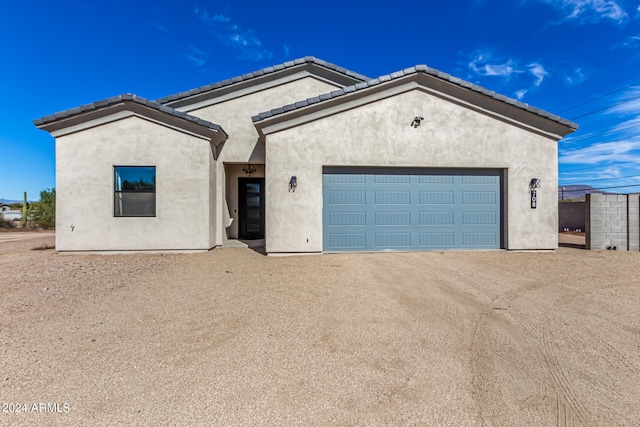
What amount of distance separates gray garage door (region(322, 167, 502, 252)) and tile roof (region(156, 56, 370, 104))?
15.3 ft

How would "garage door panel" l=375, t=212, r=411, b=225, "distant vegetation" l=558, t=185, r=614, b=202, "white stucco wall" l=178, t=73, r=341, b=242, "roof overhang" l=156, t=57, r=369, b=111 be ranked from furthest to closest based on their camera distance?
"distant vegetation" l=558, t=185, r=614, b=202 < "roof overhang" l=156, t=57, r=369, b=111 < "white stucco wall" l=178, t=73, r=341, b=242 < "garage door panel" l=375, t=212, r=411, b=225

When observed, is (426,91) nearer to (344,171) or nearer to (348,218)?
(344,171)

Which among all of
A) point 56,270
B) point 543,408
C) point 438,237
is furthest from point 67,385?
point 438,237

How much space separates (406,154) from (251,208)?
6.45 metres

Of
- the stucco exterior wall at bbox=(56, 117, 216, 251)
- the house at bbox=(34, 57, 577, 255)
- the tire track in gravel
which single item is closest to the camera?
the tire track in gravel

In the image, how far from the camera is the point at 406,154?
8.63 meters

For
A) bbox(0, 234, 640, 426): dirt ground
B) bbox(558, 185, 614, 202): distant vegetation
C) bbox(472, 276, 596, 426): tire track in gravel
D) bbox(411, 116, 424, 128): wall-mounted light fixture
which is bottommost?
bbox(472, 276, 596, 426): tire track in gravel

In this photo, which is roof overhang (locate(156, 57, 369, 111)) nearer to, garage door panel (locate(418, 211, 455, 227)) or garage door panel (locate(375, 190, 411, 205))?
garage door panel (locate(375, 190, 411, 205))

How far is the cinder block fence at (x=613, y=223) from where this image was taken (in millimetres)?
9531

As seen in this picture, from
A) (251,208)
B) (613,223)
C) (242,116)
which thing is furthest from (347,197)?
(613,223)

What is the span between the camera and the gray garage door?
856cm

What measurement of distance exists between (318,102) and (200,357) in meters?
7.13

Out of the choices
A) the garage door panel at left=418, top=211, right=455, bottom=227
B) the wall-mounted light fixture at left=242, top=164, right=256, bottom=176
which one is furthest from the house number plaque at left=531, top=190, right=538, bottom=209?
the wall-mounted light fixture at left=242, top=164, right=256, bottom=176

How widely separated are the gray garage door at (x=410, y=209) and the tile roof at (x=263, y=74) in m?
4.66
